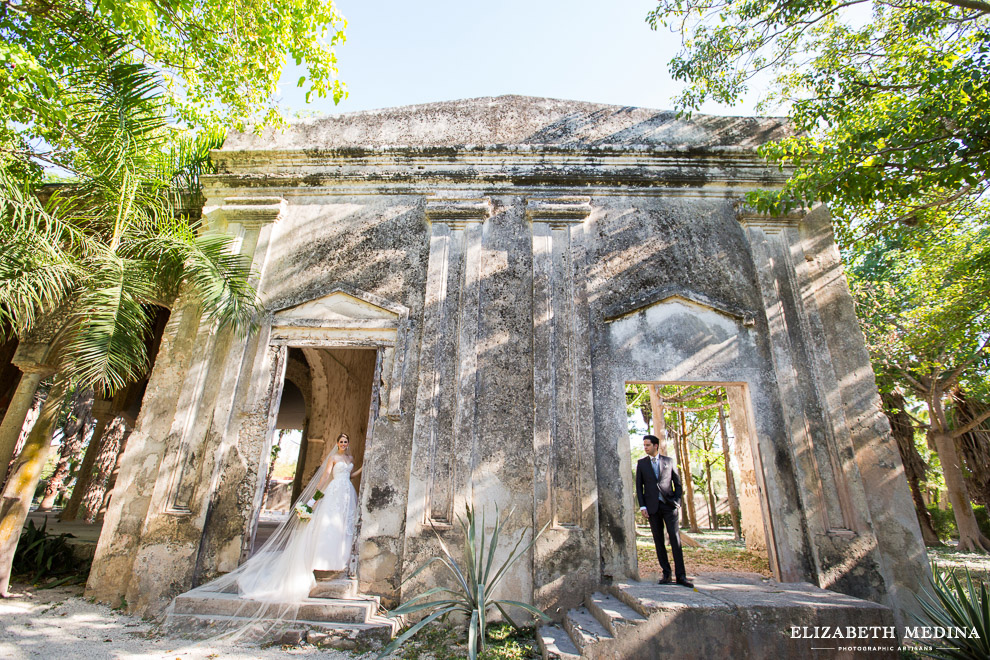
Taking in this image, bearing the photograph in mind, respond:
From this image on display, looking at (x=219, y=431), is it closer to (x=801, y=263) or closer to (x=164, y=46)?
(x=164, y=46)

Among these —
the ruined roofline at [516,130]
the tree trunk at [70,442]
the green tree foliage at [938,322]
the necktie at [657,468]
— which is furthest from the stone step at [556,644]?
the tree trunk at [70,442]

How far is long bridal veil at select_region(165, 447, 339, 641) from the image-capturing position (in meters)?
4.18

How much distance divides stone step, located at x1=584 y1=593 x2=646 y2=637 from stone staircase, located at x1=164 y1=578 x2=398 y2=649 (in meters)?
1.80

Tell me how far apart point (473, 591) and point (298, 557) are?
183 centimetres

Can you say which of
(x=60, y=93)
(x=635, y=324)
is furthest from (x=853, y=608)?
(x=60, y=93)

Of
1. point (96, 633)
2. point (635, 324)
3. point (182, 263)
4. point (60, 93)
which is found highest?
point (60, 93)

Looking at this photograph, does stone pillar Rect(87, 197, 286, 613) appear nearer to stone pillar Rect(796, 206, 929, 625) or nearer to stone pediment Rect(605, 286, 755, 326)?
stone pediment Rect(605, 286, 755, 326)

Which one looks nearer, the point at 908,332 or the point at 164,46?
the point at 164,46

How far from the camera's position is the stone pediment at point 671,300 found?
5.68m

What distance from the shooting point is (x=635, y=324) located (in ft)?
18.6

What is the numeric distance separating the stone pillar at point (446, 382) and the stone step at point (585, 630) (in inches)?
52.5

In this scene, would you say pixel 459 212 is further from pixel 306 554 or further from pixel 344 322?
pixel 306 554

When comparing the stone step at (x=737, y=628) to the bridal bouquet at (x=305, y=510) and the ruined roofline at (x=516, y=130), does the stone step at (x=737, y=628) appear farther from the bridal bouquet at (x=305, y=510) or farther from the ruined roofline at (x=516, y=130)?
the ruined roofline at (x=516, y=130)

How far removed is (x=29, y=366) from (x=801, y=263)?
9.61 m
